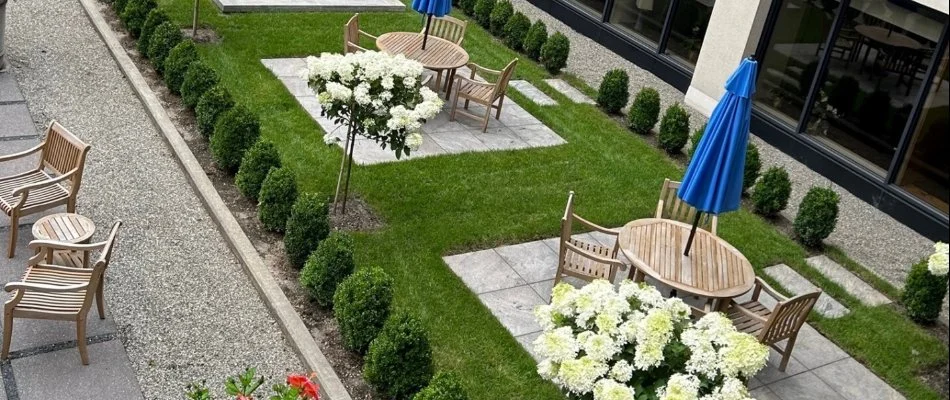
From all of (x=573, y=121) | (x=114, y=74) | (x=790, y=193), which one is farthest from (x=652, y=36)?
(x=114, y=74)

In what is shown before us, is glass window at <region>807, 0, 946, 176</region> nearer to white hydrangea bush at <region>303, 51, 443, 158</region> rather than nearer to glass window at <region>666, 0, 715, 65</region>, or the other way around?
glass window at <region>666, 0, 715, 65</region>

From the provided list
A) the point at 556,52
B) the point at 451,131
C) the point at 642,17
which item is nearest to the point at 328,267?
the point at 451,131

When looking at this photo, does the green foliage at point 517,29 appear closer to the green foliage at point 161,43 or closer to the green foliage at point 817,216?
the green foliage at point 161,43

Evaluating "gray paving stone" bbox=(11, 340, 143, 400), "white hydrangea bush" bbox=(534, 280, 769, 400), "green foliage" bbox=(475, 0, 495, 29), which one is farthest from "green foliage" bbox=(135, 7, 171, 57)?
"white hydrangea bush" bbox=(534, 280, 769, 400)

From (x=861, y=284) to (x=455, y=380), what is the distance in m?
6.18

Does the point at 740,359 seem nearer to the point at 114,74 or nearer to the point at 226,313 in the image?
the point at 226,313

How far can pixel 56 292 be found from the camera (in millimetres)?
7582

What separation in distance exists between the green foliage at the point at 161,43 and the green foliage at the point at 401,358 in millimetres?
7449

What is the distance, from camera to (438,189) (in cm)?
1152

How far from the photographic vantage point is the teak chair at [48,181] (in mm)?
8938

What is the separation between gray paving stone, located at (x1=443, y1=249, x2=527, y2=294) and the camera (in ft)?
32.1

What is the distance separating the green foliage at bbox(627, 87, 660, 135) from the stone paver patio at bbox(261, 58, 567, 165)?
138cm

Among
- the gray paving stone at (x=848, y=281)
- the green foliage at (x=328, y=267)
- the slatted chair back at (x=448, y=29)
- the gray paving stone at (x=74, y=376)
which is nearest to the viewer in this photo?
the gray paving stone at (x=74, y=376)

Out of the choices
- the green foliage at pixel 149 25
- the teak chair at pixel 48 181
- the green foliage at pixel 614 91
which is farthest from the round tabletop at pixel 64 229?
the green foliage at pixel 614 91
